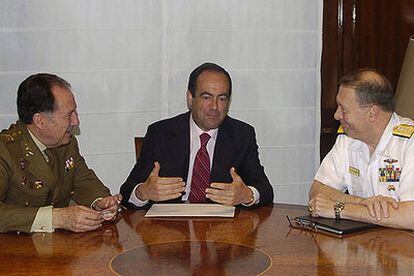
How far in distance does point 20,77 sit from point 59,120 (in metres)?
1.14

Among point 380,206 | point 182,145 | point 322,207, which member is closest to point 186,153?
point 182,145

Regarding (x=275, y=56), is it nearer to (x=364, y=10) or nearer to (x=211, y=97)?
(x=364, y=10)

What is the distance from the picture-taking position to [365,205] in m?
2.86

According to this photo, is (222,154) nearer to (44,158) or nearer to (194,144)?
(194,144)

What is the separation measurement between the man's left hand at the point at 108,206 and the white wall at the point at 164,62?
1229 mm

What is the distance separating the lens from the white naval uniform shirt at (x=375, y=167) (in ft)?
9.76

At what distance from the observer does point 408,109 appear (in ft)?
12.8

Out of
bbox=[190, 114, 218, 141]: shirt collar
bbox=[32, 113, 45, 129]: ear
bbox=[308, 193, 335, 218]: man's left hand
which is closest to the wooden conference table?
bbox=[308, 193, 335, 218]: man's left hand

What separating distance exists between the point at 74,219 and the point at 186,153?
93cm

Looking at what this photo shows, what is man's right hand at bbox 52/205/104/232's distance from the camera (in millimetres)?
2760

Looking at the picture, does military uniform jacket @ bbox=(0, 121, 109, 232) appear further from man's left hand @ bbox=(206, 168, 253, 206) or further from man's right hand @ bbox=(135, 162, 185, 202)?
man's left hand @ bbox=(206, 168, 253, 206)

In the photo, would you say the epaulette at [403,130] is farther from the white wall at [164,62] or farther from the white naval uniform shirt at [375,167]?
the white wall at [164,62]

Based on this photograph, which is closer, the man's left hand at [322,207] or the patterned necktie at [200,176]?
the man's left hand at [322,207]

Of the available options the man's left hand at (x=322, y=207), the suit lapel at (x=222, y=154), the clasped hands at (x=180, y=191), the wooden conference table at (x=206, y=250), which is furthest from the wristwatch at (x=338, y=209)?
the suit lapel at (x=222, y=154)
